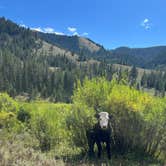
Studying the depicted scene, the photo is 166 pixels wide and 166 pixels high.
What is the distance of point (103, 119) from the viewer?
15.0m

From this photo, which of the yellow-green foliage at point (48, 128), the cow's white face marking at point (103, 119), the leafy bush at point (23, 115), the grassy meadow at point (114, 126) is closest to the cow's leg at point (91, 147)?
the grassy meadow at point (114, 126)

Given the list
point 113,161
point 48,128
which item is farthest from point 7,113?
point 113,161

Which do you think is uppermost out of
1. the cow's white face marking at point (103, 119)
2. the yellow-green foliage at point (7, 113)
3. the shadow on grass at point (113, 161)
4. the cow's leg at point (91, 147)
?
the cow's white face marking at point (103, 119)

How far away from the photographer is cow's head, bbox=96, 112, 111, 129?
14935 millimetres

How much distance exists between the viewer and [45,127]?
727 inches

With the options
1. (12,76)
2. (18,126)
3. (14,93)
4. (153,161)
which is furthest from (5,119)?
(12,76)

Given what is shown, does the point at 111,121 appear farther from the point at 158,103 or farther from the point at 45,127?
the point at 45,127

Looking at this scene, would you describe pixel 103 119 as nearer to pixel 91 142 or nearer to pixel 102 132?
pixel 102 132

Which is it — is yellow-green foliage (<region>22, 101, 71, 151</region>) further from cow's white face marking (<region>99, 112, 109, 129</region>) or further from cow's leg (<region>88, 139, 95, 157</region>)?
cow's white face marking (<region>99, 112, 109, 129</region>)

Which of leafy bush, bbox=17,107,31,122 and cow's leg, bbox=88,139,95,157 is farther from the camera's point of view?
leafy bush, bbox=17,107,31,122

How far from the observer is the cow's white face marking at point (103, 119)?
1493 centimetres

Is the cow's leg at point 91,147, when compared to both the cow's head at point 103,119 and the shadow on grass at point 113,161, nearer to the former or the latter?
the shadow on grass at point 113,161

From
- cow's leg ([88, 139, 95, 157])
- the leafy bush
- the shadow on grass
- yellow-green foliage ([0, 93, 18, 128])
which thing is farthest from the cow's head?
the leafy bush

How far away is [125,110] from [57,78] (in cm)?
12730
